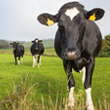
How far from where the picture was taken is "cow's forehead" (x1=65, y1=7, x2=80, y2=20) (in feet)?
9.10

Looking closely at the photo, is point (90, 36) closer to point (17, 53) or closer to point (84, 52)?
point (84, 52)

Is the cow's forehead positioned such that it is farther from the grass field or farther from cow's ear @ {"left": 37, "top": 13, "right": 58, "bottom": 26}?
the grass field

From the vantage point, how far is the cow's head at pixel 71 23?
249 centimetres

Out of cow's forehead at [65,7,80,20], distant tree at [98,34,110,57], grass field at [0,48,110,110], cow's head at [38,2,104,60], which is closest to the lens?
grass field at [0,48,110,110]

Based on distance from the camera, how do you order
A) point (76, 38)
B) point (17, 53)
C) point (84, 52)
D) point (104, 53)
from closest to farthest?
1. point (76, 38)
2. point (84, 52)
3. point (17, 53)
4. point (104, 53)

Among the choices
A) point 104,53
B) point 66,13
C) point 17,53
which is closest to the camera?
point 66,13

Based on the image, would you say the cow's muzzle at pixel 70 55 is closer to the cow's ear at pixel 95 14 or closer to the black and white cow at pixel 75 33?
the black and white cow at pixel 75 33

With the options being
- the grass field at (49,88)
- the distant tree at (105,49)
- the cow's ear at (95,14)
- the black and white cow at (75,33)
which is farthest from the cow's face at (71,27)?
the distant tree at (105,49)

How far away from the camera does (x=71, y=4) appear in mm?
3062

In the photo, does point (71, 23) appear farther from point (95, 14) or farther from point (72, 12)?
point (95, 14)

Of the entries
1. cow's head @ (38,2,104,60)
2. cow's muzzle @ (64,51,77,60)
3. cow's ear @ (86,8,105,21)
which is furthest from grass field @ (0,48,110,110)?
cow's ear @ (86,8,105,21)

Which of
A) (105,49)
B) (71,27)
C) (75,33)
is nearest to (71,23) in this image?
(71,27)

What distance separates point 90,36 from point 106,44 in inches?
1012

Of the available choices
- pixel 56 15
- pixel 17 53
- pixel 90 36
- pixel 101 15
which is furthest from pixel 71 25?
pixel 17 53
